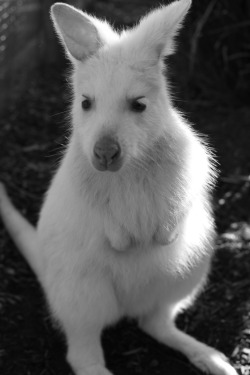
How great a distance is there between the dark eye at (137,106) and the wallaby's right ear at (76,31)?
347 millimetres

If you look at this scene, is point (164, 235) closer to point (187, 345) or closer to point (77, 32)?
point (187, 345)

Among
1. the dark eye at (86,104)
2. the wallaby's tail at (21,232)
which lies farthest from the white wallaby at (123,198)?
the wallaby's tail at (21,232)

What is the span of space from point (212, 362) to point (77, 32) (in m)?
1.75

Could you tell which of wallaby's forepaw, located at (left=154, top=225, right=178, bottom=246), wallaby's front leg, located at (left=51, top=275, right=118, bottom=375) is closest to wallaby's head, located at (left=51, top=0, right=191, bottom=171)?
wallaby's forepaw, located at (left=154, top=225, right=178, bottom=246)

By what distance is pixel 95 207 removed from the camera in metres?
Result: 2.83

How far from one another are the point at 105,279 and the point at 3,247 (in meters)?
1.12

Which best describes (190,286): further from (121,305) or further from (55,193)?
(55,193)

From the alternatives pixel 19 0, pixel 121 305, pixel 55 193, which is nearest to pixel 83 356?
pixel 121 305

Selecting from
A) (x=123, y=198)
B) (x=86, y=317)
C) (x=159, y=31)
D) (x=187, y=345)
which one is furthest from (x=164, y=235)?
(x=159, y=31)

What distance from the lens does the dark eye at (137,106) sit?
262 centimetres

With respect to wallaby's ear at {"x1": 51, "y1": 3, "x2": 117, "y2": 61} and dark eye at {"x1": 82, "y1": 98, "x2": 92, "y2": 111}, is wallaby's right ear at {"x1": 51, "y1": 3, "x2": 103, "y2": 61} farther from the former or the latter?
dark eye at {"x1": 82, "y1": 98, "x2": 92, "y2": 111}

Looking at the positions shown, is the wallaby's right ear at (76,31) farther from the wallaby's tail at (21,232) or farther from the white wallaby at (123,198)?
the wallaby's tail at (21,232)

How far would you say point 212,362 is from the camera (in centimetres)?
304

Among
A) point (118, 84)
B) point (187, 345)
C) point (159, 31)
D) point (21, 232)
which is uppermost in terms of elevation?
point (159, 31)
